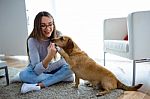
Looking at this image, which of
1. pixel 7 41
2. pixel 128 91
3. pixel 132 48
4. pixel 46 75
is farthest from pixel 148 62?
pixel 7 41

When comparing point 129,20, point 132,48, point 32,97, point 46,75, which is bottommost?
point 32,97

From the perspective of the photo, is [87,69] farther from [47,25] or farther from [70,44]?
[47,25]

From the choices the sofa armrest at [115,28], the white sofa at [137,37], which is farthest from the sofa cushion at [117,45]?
the sofa armrest at [115,28]

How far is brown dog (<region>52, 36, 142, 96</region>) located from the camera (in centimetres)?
183

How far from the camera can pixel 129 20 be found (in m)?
2.07

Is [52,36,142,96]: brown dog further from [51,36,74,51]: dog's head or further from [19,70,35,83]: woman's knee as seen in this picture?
[19,70,35,83]: woman's knee

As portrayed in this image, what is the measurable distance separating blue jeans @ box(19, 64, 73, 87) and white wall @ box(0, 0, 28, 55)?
6.59ft

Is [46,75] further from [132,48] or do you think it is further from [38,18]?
[132,48]

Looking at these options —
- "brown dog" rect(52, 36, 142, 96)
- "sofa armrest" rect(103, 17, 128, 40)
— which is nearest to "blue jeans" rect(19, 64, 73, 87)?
"brown dog" rect(52, 36, 142, 96)

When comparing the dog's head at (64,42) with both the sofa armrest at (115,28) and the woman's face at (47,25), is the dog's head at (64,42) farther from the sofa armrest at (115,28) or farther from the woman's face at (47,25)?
the sofa armrest at (115,28)

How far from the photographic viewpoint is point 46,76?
6.91ft

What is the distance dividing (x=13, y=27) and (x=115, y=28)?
7.09ft

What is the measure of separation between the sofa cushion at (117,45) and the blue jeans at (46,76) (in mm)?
651

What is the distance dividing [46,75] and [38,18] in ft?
1.91
